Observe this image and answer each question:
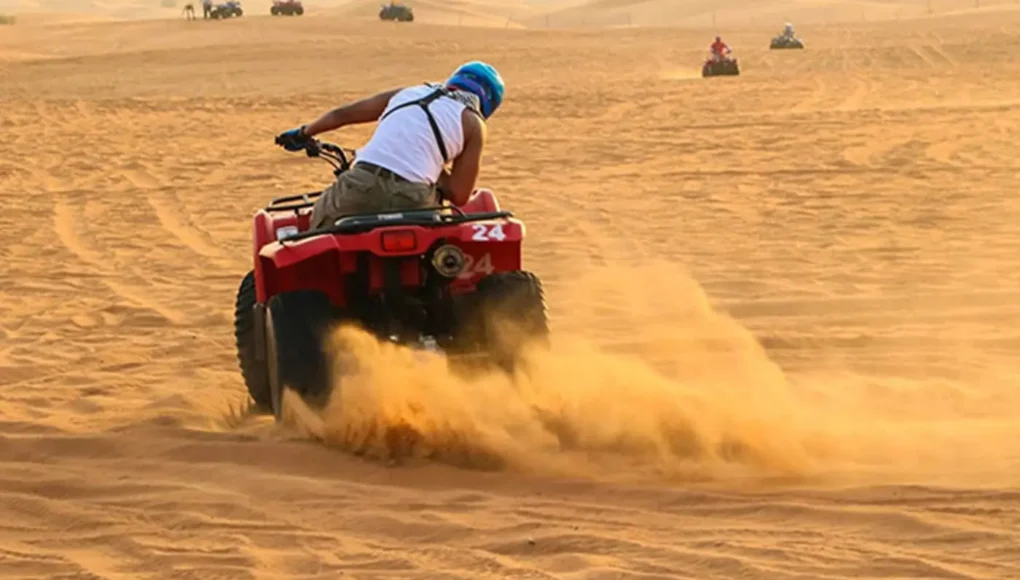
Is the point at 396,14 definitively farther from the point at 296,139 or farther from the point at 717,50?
the point at 296,139

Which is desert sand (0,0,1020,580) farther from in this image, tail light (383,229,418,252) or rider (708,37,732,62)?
rider (708,37,732,62)

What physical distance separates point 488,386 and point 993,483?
74.2 inches

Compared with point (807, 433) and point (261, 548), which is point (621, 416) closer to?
point (807, 433)

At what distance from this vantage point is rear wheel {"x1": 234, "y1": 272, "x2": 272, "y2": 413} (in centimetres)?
742

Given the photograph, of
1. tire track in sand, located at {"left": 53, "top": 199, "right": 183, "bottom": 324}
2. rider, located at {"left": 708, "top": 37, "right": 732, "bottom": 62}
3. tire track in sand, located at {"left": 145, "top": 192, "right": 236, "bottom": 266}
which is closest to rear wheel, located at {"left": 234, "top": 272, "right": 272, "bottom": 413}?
tire track in sand, located at {"left": 53, "top": 199, "right": 183, "bottom": 324}

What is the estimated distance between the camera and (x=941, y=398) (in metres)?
7.34

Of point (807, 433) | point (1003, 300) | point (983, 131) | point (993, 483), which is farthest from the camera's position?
point (983, 131)

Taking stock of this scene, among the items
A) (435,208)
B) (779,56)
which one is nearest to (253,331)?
(435,208)

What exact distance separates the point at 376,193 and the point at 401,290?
44 centimetres

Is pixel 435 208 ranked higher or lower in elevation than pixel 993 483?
higher

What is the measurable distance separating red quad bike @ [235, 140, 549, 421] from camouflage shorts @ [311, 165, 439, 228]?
0.40 feet

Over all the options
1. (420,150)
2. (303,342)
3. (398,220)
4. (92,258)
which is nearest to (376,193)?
(420,150)

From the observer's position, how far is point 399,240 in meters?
6.26

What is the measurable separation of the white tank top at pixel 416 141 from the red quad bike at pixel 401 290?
21cm
